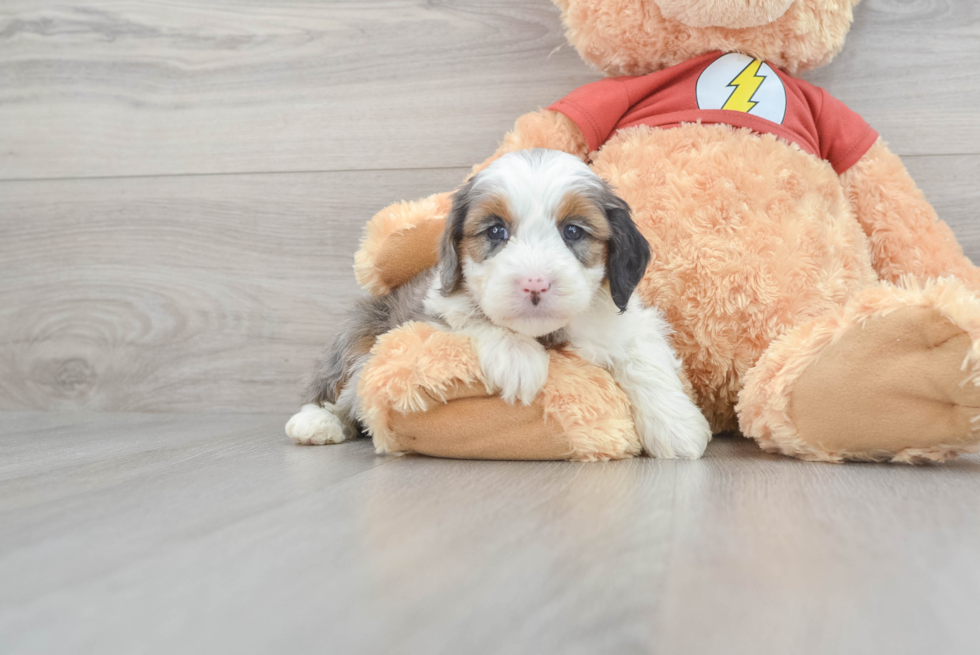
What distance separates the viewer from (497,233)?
1241 mm

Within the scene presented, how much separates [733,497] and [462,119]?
1382 mm

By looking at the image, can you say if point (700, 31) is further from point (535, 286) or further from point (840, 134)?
point (535, 286)

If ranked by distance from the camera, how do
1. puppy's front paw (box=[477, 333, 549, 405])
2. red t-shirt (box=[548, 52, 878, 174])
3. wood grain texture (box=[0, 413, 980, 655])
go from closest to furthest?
wood grain texture (box=[0, 413, 980, 655]) < puppy's front paw (box=[477, 333, 549, 405]) < red t-shirt (box=[548, 52, 878, 174])

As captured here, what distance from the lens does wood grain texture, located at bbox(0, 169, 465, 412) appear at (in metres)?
2.12

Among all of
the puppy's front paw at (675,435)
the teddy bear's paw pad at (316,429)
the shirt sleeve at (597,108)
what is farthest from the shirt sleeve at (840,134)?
the teddy bear's paw pad at (316,429)

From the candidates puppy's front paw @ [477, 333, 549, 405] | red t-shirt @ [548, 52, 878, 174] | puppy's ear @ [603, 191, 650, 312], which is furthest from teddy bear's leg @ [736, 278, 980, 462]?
red t-shirt @ [548, 52, 878, 174]

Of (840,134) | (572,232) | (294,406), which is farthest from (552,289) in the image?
(294,406)

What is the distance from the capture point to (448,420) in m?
1.25

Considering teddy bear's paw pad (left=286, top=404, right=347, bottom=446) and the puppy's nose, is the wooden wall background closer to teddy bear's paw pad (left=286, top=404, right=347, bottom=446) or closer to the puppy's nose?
teddy bear's paw pad (left=286, top=404, right=347, bottom=446)

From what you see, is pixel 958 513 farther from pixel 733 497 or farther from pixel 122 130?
pixel 122 130

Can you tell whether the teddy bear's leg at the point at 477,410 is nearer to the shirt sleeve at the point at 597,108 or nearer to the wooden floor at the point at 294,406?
the wooden floor at the point at 294,406

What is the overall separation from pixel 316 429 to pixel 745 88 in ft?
3.74

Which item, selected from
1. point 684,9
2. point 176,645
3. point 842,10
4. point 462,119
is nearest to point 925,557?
point 176,645

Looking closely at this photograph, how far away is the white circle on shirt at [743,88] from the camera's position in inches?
61.3
